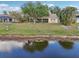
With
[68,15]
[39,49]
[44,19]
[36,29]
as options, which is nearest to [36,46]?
[39,49]

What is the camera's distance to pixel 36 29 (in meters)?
5.16

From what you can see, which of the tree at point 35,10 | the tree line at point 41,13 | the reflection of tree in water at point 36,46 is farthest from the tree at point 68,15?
the reflection of tree in water at point 36,46

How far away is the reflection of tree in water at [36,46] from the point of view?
16.9ft

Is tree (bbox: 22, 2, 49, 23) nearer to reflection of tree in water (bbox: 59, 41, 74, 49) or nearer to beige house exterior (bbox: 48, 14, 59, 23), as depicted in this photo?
beige house exterior (bbox: 48, 14, 59, 23)

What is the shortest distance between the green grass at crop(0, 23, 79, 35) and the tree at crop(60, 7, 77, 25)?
10 centimetres

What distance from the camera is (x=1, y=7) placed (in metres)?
5.15

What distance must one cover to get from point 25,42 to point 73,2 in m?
0.81

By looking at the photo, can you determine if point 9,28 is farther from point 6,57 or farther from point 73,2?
point 73,2

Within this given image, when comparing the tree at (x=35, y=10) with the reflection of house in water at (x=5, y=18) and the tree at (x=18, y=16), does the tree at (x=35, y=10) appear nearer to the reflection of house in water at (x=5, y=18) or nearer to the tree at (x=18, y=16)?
the tree at (x=18, y=16)

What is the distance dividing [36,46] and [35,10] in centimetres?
46

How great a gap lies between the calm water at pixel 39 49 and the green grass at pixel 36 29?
0.13m

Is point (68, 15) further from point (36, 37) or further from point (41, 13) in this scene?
point (36, 37)

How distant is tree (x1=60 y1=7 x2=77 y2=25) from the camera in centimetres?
517

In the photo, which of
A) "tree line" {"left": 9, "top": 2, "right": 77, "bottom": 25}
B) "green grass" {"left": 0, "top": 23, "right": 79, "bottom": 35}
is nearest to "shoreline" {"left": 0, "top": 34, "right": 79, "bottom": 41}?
"green grass" {"left": 0, "top": 23, "right": 79, "bottom": 35}
